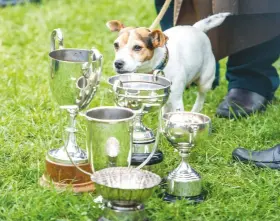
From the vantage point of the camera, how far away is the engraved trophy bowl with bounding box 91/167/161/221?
2.72 metres

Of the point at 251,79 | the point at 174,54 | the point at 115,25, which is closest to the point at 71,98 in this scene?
the point at 115,25

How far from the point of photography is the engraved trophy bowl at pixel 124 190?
2723 millimetres

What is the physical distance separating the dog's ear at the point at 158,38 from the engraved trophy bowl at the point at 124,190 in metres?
0.87

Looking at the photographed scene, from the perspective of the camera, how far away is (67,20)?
21.4 feet

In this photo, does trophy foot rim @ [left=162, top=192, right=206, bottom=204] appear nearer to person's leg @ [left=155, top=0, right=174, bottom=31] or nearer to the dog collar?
the dog collar

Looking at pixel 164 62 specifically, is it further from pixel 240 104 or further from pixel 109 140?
pixel 109 140

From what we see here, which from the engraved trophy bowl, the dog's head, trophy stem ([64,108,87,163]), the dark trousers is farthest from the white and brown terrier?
the engraved trophy bowl

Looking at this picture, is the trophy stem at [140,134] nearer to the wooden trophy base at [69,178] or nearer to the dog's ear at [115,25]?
the wooden trophy base at [69,178]

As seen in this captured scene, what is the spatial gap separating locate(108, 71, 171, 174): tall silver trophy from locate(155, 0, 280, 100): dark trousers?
3.86ft

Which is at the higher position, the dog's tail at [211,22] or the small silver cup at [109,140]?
the dog's tail at [211,22]

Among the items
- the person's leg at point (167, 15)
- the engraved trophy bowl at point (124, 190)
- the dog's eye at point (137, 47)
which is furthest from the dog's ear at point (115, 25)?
the engraved trophy bowl at point (124, 190)

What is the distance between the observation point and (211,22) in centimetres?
407

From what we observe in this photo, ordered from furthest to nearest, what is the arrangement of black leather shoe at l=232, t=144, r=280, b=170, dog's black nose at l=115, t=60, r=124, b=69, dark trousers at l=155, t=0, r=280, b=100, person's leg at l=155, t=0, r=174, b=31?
1. person's leg at l=155, t=0, r=174, b=31
2. dark trousers at l=155, t=0, r=280, b=100
3. dog's black nose at l=115, t=60, r=124, b=69
4. black leather shoe at l=232, t=144, r=280, b=170

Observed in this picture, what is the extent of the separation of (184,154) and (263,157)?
53 centimetres
